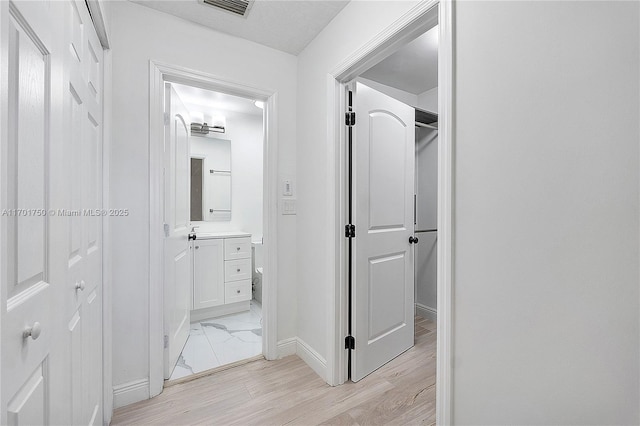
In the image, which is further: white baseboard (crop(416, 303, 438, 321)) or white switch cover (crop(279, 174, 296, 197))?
white baseboard (crop(416, 303, 438, 321))

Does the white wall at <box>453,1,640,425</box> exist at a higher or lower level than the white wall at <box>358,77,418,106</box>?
lower

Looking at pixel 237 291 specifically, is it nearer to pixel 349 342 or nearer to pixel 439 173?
pixel 349 342

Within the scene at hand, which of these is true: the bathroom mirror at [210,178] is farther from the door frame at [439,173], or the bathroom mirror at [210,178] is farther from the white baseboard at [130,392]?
the door frame at [439,173]

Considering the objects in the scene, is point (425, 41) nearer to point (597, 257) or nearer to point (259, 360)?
point (597, 257)

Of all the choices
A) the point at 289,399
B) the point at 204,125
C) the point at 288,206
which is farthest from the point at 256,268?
the point at 289,399

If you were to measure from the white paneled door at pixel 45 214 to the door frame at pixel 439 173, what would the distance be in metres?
1.27

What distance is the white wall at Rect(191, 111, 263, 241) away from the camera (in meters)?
3.68

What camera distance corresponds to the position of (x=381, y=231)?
208 cm

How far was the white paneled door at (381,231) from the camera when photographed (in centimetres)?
193

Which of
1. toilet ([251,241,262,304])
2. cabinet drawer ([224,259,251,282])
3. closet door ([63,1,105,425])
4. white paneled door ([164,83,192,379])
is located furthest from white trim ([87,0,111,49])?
toilet ([251,241,262,304])

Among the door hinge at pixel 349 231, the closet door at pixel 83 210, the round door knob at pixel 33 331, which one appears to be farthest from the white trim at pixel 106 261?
the door hinge at pixel 349 231

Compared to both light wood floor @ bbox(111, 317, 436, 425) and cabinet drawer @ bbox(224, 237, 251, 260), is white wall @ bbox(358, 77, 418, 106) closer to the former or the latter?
cabinet drawer @ bbox(224, 237, 251, 260)

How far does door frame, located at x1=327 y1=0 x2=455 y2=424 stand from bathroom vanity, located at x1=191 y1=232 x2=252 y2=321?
5.32 feet

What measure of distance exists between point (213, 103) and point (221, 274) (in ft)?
6.42
